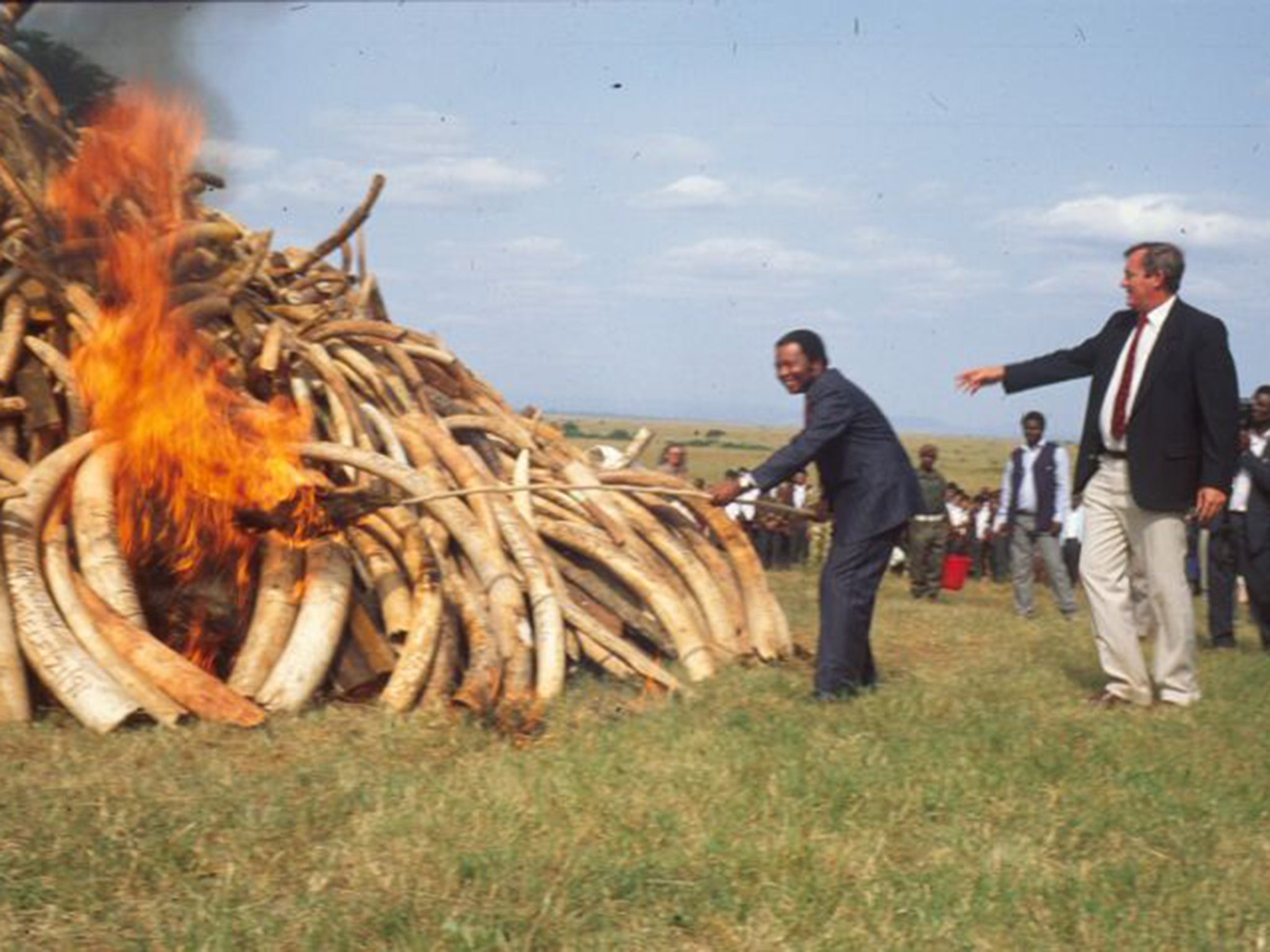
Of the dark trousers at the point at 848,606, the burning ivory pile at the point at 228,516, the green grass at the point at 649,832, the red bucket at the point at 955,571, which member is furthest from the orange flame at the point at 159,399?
the red bucket at the point at 955,571

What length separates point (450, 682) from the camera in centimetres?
746

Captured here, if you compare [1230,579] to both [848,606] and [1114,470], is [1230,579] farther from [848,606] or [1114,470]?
[848,606]

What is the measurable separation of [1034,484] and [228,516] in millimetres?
8792

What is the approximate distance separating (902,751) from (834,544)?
1963 mm

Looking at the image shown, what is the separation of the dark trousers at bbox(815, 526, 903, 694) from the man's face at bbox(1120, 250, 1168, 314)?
5.98ft

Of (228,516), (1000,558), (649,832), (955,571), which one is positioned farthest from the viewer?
(1000,558)

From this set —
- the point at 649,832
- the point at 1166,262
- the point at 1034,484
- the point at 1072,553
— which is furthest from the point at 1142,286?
the point at 1072,553

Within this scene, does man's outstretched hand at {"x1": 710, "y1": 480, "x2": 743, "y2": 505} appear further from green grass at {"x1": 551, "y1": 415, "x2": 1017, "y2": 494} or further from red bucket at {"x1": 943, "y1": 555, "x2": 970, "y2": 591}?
red bucket at {"x1": 943, "y1": 555, "x2": 970, "y2": 591}

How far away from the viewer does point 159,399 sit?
7.76m

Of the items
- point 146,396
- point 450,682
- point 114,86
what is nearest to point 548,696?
point 450,682

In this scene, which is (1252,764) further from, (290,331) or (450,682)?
(290,331)

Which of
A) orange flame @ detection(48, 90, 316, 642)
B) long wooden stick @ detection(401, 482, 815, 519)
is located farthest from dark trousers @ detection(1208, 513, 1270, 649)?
orange flame @ detection(48, 90, 316, 642)

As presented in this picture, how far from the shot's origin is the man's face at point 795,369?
829cm

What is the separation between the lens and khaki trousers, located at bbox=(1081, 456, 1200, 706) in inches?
314
